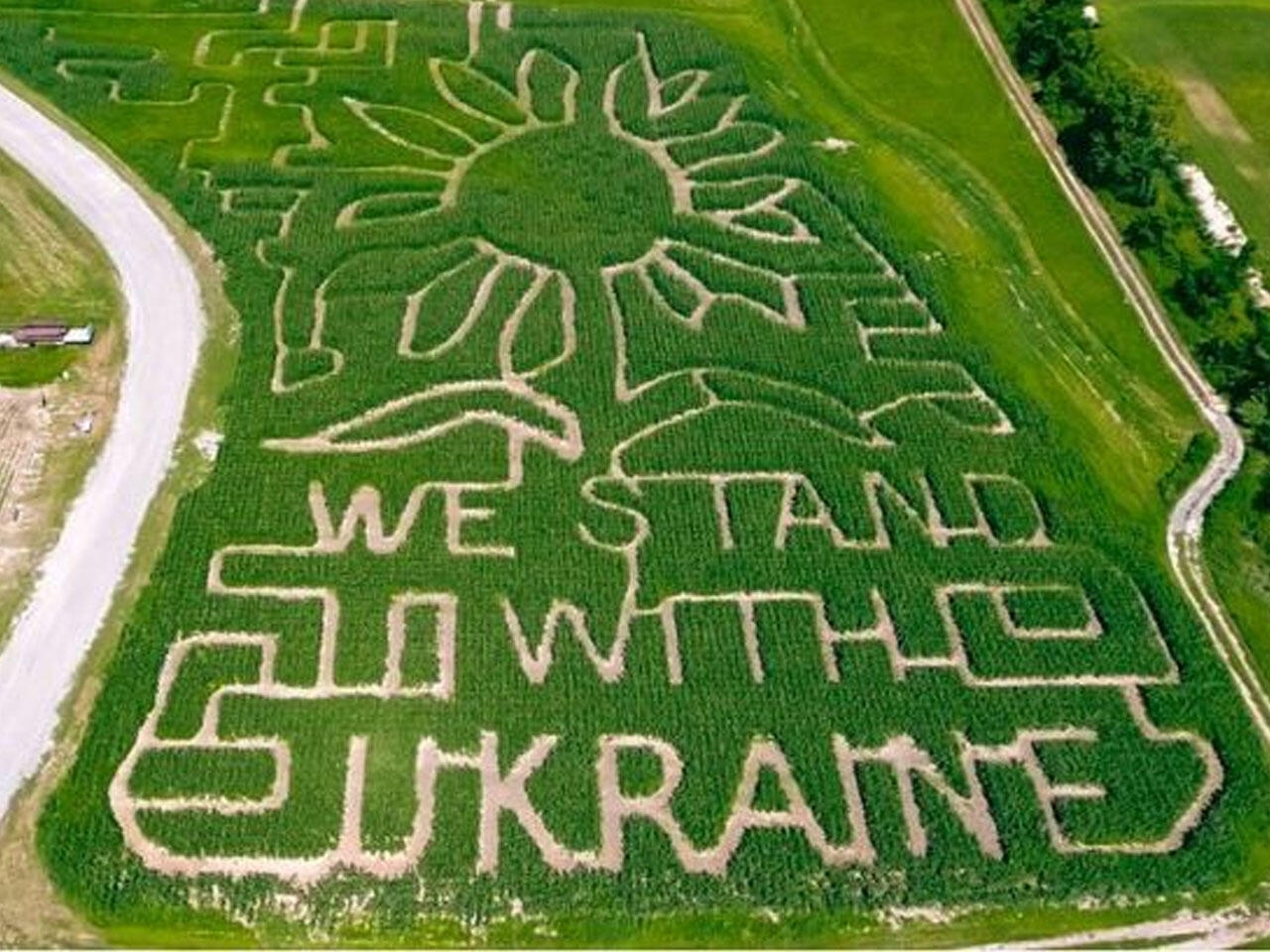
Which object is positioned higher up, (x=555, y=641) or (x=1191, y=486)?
(x=1191, y=486)

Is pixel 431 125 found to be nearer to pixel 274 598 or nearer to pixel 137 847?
pixel 274 598

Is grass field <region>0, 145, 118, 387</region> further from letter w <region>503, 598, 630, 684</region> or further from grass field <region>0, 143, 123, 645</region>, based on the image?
letter w <region>503, 598, 630, 684</region>

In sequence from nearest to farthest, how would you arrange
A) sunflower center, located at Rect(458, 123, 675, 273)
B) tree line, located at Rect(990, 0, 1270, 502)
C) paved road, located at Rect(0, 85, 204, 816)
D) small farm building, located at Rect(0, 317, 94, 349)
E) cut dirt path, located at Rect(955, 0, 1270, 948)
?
cut dirt path, located at Rect(955, 0, 1270, 948) < paved road, located at Rect(0, 85, 204, 816) < small farm building, located at Rect(0, 317, 94, 349) < tree line, located at Rect(990, 0, 1270, 502) < sunflower center, located at Rect(458, 123, 675, 273)

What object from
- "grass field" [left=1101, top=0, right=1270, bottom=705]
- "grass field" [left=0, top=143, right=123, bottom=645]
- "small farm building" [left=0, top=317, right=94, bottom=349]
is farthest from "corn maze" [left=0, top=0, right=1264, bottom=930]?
"grass field" [left=1101, top=0, right=1270, bottom=705]

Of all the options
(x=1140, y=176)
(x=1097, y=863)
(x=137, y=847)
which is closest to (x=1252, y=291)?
(x=1140, y=176)

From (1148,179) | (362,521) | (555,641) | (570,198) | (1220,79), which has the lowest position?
(362,521)

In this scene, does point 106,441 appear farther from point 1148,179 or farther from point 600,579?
point 1148,179

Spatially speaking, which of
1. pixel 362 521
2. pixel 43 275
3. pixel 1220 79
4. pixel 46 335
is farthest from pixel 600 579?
pixel 1220 79

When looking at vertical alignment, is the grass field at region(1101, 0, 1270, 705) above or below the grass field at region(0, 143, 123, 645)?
above
